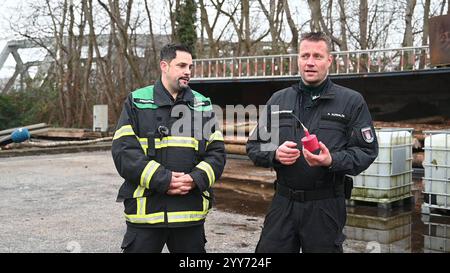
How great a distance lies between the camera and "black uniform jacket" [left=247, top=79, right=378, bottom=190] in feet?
10.2

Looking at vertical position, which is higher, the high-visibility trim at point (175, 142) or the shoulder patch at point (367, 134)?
the shoulder patch at point (367, 134)

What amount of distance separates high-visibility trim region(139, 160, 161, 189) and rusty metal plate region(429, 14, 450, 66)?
7816mm

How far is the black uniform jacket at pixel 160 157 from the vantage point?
314cm

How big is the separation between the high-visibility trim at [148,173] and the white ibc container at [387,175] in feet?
17.0

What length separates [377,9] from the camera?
84.6 feet

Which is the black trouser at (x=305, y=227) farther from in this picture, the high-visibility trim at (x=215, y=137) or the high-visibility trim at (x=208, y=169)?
the high-visibility trim at (x=215, y=137)

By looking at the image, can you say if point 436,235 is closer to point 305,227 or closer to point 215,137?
point 305,227

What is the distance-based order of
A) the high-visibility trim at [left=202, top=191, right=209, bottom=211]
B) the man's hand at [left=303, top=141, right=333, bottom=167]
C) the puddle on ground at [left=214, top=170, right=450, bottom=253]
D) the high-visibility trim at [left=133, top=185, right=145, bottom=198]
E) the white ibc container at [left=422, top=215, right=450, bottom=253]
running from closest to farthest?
the man's hand at [left=303, top=141, right=333, bottom=167] < the high-visibility trim at [left=133, top=185, right=145, bottom=198] < the high-visibility trim at [left=202, top=191, right=209, bottom=211] < the white ibc container at [left=422, top=215, right=450, bottom=253] < the puddle on ground at [left=214, top=170, right=450, bottom=253]

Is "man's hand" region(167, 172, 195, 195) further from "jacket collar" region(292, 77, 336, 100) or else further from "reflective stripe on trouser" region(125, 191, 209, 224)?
"jacket collar" region(292, 77, 336, 100)

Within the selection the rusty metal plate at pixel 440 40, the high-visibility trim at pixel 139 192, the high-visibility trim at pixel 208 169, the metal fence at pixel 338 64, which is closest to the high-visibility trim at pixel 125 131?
the high-visibility trim at pixel 139 192

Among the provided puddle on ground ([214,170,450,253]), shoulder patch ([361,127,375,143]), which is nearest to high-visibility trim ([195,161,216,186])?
shoulder patch ([361,127,375,143])

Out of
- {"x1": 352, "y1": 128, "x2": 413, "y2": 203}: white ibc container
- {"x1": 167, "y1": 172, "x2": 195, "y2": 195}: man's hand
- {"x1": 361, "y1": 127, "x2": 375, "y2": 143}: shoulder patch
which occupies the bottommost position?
{"x1": 352, "y1": 128, "x2": 413, "y2": 203}: white ibc container

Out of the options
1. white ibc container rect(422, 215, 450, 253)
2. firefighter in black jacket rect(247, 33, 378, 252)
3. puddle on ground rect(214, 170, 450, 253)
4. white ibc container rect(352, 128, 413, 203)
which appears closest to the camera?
firefighter in black jacket rect(247, 33, 378, 252)
